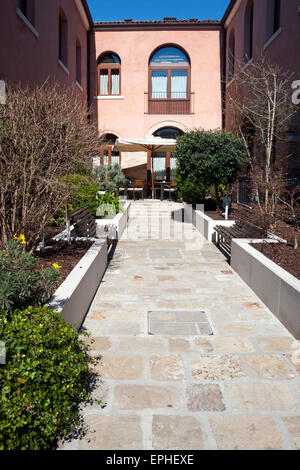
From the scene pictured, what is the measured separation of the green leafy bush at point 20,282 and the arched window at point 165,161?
1617 cm

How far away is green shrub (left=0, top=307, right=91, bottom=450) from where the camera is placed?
229 centimetres

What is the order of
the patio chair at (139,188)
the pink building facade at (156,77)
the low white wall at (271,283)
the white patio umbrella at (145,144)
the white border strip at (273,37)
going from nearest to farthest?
the low white wall at (271,283) < the white border strip at (273,37) < the white patio umbrella at (145,144) < the patio chair at (139,188) < the pink building facade at (156,77)

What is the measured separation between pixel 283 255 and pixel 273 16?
31.2 ft

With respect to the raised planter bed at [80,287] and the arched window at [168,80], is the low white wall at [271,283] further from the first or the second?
the arched window at [168,80]

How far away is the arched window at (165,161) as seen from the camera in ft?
64.2

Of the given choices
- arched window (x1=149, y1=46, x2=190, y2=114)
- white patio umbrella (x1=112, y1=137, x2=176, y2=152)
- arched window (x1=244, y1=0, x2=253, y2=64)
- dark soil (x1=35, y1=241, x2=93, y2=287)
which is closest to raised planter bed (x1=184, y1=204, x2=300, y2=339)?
dark soil (x1=35, y1=241, x2=93, y2=287)

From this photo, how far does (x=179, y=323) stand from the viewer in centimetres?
472

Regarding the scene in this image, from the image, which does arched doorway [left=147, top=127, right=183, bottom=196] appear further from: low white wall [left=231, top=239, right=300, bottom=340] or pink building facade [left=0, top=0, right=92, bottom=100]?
low white wall [left=231, top=239, right=300, bottom=340]

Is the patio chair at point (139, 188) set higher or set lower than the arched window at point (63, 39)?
lower

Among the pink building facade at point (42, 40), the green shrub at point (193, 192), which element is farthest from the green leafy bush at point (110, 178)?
the pink building facade at point (42, 40)

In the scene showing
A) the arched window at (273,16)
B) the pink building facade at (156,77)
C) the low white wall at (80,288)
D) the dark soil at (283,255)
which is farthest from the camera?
the pink building facade at (156,77)

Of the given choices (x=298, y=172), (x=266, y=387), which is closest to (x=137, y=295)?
(x=266, y=387)

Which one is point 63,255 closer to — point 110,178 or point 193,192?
point 193,192

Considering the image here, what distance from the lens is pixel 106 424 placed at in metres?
2.82
